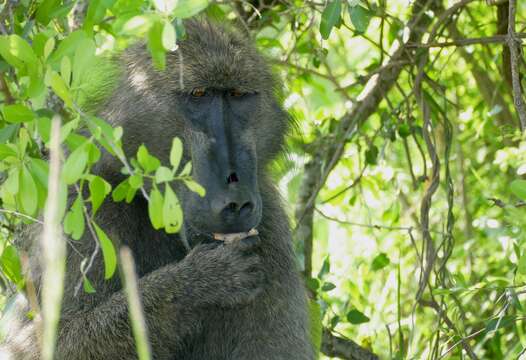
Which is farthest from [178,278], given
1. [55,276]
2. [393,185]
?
[393,185]

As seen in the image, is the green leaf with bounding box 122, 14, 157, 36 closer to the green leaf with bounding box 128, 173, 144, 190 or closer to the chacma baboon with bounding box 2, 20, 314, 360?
the green leaf with bounding box 128, 173, 144, 190

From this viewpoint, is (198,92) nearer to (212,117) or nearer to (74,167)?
(212,117)

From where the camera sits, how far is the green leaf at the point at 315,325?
13.2 feet

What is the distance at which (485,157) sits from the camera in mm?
6238

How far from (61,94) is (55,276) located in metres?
0.64

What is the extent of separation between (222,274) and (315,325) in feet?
2.82

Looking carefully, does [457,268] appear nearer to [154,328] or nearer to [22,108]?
[154,328]

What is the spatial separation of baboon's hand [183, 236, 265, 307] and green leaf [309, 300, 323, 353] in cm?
69

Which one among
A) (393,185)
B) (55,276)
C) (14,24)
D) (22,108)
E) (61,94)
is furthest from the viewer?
(393,185)

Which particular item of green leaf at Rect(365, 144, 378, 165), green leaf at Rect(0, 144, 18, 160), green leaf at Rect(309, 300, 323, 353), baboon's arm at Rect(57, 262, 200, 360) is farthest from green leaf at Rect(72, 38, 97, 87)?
green leaf at Rect(365, 144, 378, 165)

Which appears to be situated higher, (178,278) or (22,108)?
(22,108)

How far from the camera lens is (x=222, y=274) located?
3.36 metres

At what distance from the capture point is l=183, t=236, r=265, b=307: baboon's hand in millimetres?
3338

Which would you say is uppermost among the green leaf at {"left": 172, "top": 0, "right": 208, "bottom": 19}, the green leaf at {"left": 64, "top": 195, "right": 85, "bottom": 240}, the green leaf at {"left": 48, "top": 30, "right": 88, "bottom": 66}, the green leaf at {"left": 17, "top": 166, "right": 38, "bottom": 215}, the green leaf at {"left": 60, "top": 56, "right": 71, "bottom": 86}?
the green leaf at {"left": 172, "top": 0, "right": 208, "bottom": 19}
